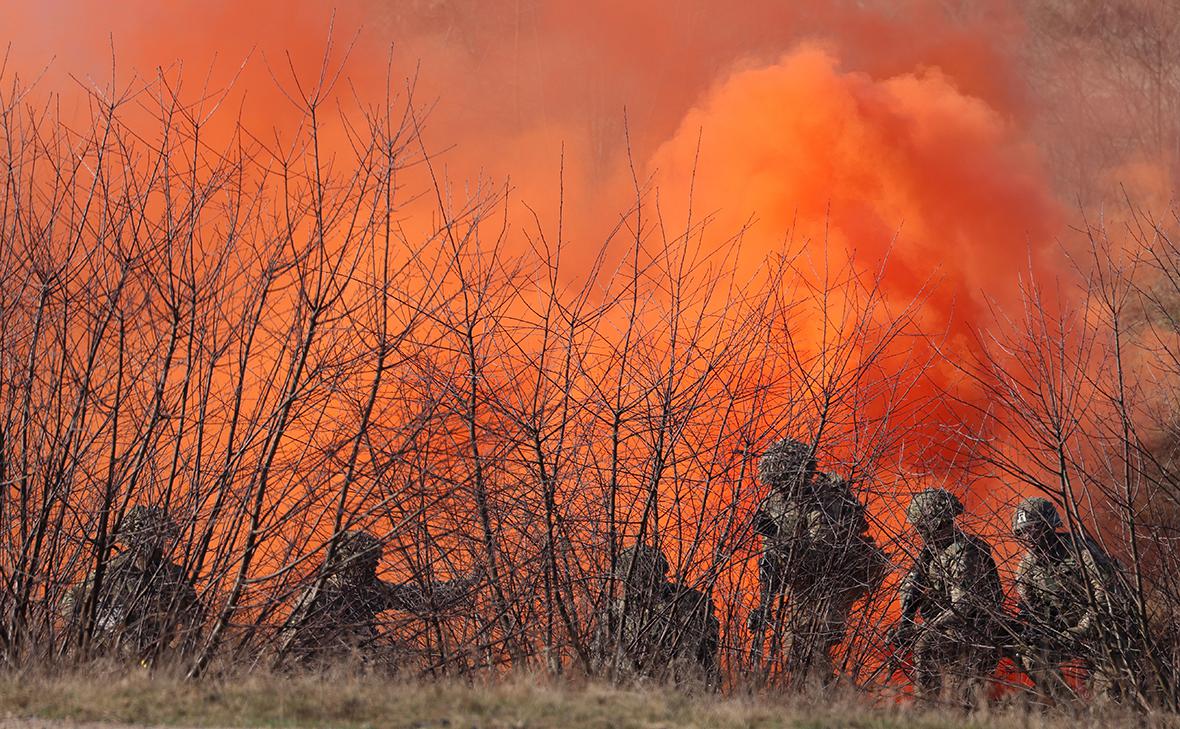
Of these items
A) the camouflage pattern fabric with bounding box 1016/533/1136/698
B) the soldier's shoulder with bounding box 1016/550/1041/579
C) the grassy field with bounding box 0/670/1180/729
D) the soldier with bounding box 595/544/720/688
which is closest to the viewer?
the grassy field with bounding box 0/670/1180/729

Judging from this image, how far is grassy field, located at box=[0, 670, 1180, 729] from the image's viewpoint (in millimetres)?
6270

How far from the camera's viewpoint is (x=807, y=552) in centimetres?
1031

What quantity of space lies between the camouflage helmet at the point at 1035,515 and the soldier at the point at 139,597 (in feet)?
22.1

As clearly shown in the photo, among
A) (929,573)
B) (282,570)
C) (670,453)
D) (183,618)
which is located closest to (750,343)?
(670,453)

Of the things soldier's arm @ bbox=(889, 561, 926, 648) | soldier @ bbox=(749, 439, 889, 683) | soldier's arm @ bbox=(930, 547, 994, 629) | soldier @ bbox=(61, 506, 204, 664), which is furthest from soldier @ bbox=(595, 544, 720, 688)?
soldier @ bbox=(61, 506, 204, 664)

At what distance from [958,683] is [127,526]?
23.1 feet

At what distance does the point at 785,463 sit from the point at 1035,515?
2.22 meters

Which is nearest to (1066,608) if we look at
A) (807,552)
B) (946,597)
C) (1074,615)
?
(1074,615)

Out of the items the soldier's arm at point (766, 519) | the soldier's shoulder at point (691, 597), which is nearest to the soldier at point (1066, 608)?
the soldier's arm at point (766, 519)

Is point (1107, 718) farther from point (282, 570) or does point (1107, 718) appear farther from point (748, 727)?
point (282, 570)

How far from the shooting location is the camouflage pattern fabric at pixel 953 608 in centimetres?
1041

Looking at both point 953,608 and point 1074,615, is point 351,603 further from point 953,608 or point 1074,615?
point 1074,615

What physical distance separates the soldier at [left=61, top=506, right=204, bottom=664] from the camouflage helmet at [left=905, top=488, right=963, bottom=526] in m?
5.92

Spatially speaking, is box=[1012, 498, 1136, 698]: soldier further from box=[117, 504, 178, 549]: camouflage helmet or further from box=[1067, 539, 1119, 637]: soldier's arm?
box=[117, 504, 178, 549]: camouflage helmet
